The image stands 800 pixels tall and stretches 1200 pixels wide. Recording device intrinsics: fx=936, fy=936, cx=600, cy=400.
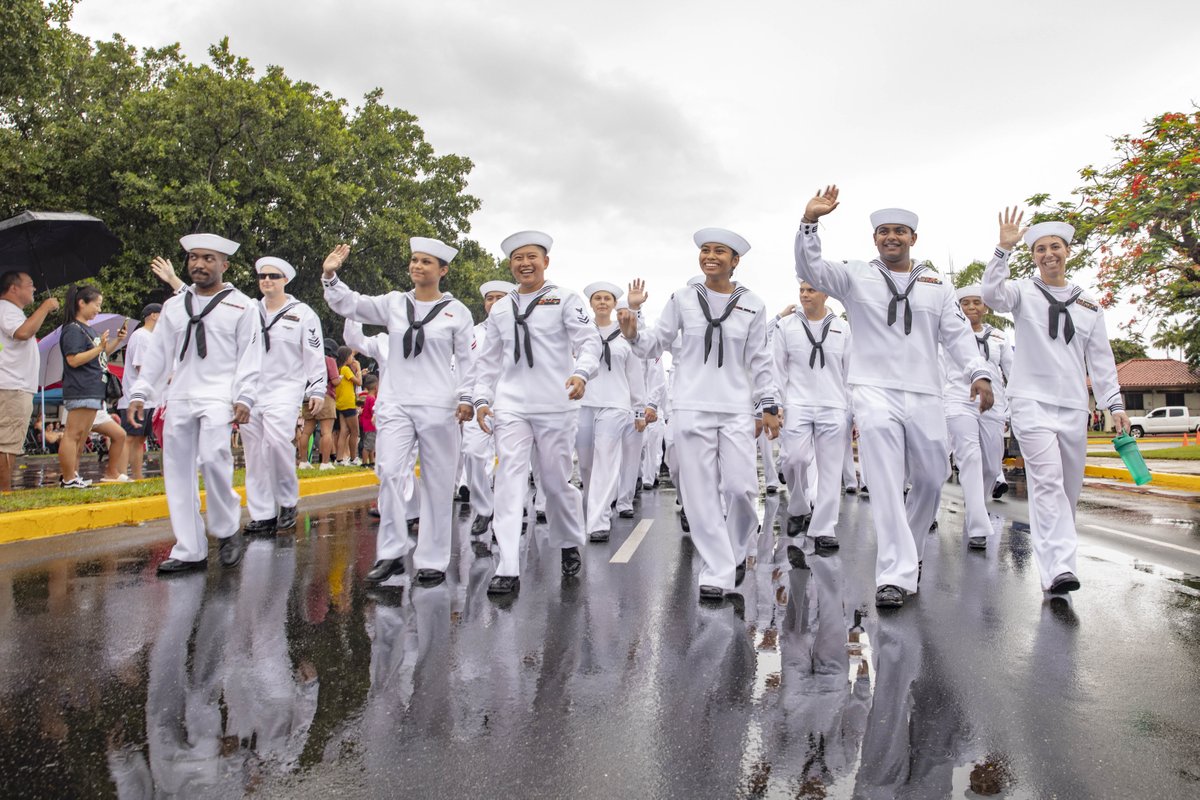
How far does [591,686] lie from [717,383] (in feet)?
8.56

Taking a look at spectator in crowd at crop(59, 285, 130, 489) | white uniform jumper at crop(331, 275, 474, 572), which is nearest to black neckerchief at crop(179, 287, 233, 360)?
white uniform jumper at crop(331, 275, 474, 572)

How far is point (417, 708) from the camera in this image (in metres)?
3.44

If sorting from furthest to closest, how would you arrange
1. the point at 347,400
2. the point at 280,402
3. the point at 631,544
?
the point at 347,400 → the point at 280,402 → the point at 631,544

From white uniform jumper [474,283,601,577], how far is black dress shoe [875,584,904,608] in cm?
210

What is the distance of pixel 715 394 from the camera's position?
5879 millimetres

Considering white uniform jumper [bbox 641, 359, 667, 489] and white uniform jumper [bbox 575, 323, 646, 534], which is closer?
white uniform jumper [bbox 575, 323, 646, 534]

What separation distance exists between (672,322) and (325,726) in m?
3.54

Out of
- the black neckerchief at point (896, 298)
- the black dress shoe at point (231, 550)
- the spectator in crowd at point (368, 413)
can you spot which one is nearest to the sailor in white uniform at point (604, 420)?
the black dress shoe at point (231, 550)

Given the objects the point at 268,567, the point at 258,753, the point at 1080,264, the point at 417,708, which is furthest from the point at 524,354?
the point at 1080,264

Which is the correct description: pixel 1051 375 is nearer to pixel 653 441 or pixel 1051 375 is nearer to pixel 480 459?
pixel 480 459

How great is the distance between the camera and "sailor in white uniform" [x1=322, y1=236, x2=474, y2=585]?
614 centimetres

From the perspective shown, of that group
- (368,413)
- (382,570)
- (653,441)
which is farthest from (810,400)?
(368,413)

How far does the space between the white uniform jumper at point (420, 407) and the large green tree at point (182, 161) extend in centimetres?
1568

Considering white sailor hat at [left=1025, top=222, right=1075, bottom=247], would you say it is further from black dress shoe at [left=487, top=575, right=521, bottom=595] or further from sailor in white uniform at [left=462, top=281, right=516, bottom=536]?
sailor in white uniform at [left=462, top=281, right=516, bottom=536]
